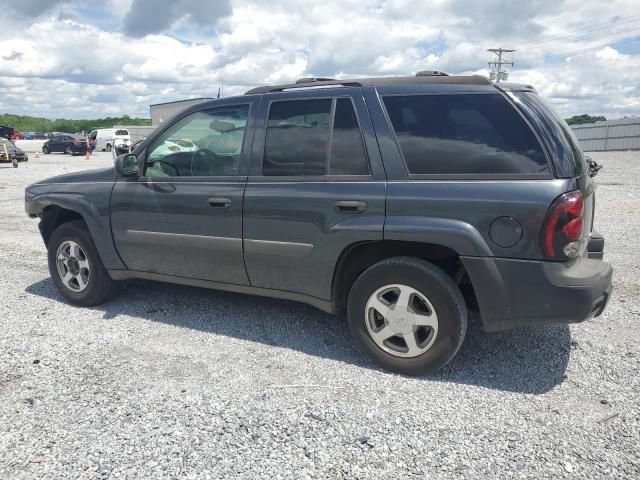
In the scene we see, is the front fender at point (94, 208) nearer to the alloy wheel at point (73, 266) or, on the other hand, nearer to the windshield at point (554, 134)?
the alloy wheel at point (73, 266)

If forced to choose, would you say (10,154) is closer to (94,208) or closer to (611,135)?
(94,208)

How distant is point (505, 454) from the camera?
8.49 ft

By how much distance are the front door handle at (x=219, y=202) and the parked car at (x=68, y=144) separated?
35.5 metres

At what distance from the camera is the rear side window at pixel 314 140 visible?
3.47 m

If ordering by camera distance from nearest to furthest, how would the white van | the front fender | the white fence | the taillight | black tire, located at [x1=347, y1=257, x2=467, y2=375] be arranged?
1. the taillight
2. black tire, located at [x1=347, y1=257, x2=467, y2=375]
3. the front fender
4. the white fence
5. the white van

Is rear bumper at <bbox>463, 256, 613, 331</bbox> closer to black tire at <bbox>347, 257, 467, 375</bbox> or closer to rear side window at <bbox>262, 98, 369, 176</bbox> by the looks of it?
black tire at <bbox>347, 257, 467, 375</bbox>

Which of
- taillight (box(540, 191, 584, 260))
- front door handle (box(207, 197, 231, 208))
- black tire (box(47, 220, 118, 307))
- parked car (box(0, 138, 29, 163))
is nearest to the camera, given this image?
taillight (box(540, 191, 584, 260))

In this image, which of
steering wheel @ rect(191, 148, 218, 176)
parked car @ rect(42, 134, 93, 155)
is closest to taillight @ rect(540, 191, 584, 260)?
steering wheel @ rect(191, 148, 218, 176)

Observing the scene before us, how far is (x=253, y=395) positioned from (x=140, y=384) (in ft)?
2.51

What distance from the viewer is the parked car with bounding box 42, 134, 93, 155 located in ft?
116

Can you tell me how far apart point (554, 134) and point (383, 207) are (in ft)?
3.63

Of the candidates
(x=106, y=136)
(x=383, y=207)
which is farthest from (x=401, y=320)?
(x=106, y=136)

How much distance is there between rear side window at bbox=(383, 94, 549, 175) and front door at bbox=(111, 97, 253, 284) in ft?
4.06

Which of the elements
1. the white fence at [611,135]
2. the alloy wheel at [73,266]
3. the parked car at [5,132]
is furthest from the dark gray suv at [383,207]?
the parked car at [5,132]
